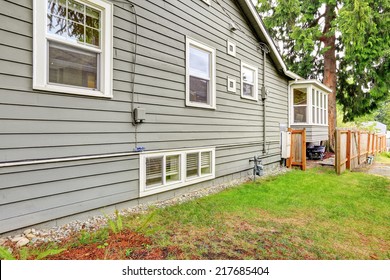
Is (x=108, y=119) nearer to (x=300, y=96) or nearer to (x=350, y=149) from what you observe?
(x=350, y=149)

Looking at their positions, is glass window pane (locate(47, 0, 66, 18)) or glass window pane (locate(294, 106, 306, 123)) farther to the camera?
glass window pane (locate(294, 106, 306, 123))

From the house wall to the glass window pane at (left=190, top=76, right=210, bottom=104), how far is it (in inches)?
11.5

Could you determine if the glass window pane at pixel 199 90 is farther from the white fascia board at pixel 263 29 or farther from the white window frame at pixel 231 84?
Result: the white fascia board at pixel 263 29

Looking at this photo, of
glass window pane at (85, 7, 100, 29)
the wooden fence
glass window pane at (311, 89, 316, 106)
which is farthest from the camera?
glass window pane at (311, 89, 316, 106)

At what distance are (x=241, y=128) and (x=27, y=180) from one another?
546 centimetres

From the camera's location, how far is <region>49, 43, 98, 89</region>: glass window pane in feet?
11.0

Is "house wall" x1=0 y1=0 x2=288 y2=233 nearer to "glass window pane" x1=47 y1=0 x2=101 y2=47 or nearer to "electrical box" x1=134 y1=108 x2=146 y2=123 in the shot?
"electrical box" x1=134 y1=108 x2=146 y2=123

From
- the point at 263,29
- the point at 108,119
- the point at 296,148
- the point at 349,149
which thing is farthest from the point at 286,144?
the point at 108,119

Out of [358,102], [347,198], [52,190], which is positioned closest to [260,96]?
[347,198]

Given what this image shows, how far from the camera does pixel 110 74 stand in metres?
3.93

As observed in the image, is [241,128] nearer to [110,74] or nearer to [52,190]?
[110,74]

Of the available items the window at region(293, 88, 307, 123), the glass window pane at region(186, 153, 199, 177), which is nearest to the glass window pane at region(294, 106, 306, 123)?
the window at region(293, 88, 307, 123)

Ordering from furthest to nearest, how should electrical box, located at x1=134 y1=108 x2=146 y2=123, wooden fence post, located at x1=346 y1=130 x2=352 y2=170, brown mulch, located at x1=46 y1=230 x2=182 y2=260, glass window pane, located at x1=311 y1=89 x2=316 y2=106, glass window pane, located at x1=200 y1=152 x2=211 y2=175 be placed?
glass window pane, located at x1=311 y1=89 x2=316 y2=106 < wooden fence post, located at x1=346 y1=130 x2=352 y2=170 < glass window pane, located at x1=200 y1=152 x2=211 y2=175 < electrical box, located at x1=134 y1=108 x2=146 y2=123 < brown mulch, located at x1=46 y1=230 x2=182 y2=260

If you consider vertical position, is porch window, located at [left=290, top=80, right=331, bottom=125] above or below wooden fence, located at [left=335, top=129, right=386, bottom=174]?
above
